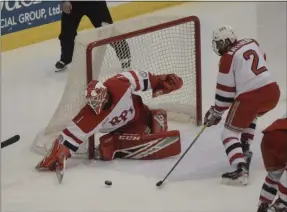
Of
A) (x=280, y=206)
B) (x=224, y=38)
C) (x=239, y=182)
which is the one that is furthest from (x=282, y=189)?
(x=224, y=38)

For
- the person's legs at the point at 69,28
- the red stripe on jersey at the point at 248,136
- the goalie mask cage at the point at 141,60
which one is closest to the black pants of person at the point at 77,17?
the person's legs at the point at 69,28

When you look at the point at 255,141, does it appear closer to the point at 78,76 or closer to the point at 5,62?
the point at 78,76

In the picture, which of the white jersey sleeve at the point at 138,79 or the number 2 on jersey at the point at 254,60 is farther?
the white jersey sleeve at the point at 138,79

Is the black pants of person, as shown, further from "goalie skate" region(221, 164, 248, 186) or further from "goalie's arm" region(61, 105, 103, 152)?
"goalie skate" region(221, 164, 248, 186)

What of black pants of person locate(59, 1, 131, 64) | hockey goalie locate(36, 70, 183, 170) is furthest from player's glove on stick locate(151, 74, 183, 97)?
black pants of person locate(59, 1, 131, 64)

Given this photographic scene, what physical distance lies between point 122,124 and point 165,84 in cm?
A: 27

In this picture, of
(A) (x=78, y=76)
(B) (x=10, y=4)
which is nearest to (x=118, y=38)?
(A) (x=78, y=76)

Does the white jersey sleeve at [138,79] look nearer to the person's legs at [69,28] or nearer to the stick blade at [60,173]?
the stick blade at [60,173]

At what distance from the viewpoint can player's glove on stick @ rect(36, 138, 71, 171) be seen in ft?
12.2

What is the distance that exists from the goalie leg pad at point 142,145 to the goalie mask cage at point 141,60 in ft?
0.30

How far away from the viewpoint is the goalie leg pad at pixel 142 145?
3834 mm

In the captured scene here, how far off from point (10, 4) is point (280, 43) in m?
1.75

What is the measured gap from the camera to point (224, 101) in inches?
141

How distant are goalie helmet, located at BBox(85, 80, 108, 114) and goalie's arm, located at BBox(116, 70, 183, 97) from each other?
153 millimetres
